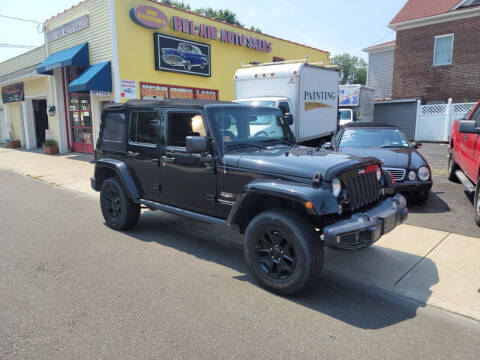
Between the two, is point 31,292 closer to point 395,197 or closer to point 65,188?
point 395,197

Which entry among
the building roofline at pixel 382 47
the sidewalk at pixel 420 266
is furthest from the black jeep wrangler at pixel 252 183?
the building roofline at pixel 382 47

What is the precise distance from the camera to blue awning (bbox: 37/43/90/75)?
14.2 m

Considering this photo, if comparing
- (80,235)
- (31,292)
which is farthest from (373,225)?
(80,235)

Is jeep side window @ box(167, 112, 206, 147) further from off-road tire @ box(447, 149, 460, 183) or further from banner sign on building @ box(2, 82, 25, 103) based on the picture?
banner sign on building @ box(2, 82, 25, 103)

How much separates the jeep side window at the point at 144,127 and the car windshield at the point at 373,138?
4.28 m

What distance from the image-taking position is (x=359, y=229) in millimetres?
3291

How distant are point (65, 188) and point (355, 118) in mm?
13438

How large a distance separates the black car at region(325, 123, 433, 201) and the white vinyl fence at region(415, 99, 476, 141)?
43.2 ft

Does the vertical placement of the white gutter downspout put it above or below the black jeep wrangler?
above

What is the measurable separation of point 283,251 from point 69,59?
13804 millimetres

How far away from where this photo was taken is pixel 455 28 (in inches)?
775

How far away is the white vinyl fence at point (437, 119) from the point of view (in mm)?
18484

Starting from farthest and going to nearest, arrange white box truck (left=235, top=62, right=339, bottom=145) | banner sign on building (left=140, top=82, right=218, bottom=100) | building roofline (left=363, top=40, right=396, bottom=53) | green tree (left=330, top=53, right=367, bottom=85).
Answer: green tree (left=330, top=53, right=367, bottom=85)
building roofline (left=363, top=40, right=396, bottom=53)
banner sign on building (left=140, top=82, right=218, bottom=100)
white box truck (left=235, top=62, right=339, bottom=145)

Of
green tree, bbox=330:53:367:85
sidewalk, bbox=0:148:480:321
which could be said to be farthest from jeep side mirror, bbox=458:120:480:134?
green tree, bbox=330:53:367:85
